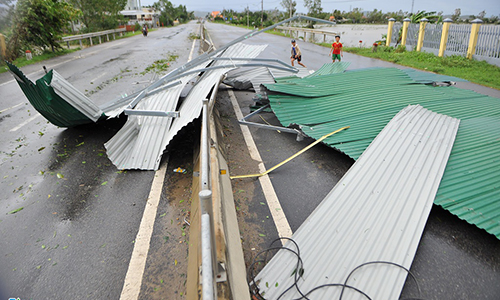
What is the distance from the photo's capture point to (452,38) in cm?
1694

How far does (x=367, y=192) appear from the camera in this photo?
3740 millimetres

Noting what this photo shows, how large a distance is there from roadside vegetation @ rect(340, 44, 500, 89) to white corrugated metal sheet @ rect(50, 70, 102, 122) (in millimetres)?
12807

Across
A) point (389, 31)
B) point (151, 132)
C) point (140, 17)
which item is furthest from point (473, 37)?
point (140, 17)

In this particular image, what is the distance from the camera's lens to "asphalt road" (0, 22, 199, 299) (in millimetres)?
3027

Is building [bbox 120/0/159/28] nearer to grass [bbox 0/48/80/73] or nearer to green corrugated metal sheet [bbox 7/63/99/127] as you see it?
grass [bbox 0/48/80/73]

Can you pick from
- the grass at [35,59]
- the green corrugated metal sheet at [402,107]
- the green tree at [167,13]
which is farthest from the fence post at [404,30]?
the green tree at [167,13]

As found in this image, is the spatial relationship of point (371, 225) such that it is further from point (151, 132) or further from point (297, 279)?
point (151, 132)

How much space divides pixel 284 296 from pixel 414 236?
1540 mm

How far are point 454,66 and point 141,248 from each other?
54.3ft

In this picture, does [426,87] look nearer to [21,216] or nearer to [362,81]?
[362,81]

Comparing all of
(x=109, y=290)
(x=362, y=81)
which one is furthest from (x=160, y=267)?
(x=362, y=81)

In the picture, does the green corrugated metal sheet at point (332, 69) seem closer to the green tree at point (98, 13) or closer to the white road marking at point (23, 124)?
the white road marking at point (23, 124)

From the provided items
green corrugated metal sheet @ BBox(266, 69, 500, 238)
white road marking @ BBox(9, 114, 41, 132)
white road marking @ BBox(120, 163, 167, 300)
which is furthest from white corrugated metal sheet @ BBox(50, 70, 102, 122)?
green corrugated metal sheet @ BBox(266, 69, 500, 238)

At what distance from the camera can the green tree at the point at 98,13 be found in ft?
108
